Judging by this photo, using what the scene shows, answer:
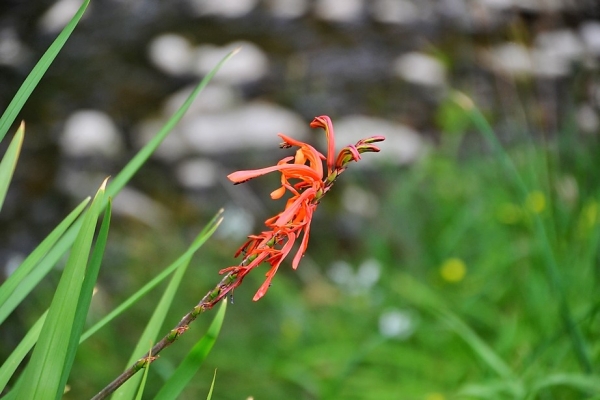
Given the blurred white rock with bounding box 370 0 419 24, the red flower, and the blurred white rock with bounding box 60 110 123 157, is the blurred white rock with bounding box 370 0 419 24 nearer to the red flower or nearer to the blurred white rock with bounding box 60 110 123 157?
the blurred white rock with bounding box 60 110 123 157

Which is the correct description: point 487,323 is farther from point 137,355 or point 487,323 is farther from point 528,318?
point 137,355

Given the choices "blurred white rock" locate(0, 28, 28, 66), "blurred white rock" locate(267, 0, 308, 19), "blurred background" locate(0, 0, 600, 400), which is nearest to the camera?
"blurred background" locate(0, 0, 600, 400)

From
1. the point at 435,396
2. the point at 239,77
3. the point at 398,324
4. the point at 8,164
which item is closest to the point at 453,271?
the point at 398,324

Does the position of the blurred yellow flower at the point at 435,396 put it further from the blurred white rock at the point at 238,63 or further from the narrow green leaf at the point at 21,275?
the blurred white rock at the point at 238,63

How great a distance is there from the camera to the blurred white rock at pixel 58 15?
2.63 m

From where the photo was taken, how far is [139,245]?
2.47 m

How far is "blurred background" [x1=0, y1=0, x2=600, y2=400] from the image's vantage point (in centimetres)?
191

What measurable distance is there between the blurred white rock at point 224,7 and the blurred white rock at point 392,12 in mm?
562

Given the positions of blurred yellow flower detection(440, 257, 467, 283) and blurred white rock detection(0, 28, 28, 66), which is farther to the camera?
blurred white rock detection(0, 28, 28, 66)

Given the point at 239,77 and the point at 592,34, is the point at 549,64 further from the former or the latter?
the point at 239,77

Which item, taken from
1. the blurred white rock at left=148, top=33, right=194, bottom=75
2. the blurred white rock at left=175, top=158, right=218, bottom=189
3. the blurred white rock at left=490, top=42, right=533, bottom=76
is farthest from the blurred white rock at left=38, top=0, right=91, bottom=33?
the blurred white rock at left=490, top=42, right=533, bottom=76

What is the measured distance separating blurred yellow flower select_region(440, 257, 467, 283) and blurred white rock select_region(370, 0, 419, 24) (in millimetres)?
1338

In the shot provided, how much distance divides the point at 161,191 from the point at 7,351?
3.74ft

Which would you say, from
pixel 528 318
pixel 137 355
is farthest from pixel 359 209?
pixel 137 355
